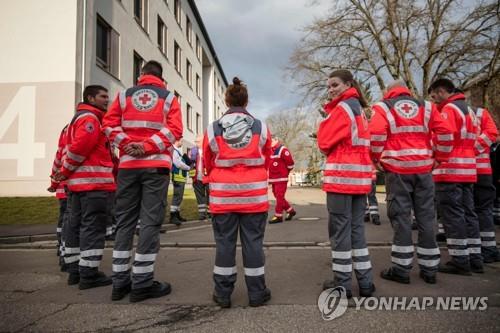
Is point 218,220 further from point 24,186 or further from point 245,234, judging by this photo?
point 24,186

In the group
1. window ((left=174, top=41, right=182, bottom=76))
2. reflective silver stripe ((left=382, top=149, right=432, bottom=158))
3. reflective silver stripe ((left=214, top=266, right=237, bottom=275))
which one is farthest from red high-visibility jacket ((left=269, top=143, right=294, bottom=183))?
window ((left=174, top=41, right=182, bottom=76))

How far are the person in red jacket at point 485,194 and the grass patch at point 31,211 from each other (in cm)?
647

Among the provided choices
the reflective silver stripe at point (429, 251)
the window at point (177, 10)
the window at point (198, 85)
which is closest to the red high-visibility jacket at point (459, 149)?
the reflective silver stripe at point (429, 251)

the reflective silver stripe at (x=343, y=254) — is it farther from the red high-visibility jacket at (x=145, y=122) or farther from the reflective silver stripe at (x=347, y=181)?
the red high-visibility jacket at (x=145, y=122)

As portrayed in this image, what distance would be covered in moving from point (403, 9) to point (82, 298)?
23.8 m

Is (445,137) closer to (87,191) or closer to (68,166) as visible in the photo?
(87,191)

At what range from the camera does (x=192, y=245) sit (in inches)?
244

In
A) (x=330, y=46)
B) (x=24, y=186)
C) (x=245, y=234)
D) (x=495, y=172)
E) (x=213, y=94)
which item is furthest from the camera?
(x=213, y=94)

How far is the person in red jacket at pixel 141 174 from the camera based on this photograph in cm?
352

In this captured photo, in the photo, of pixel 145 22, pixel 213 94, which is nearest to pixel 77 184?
pixel 145 22

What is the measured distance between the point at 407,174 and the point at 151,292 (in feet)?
9.84

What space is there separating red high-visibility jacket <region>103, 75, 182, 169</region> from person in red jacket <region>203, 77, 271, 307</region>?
0.47 metres

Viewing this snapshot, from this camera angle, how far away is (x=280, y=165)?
8.78m

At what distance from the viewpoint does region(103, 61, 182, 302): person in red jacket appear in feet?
11.5
